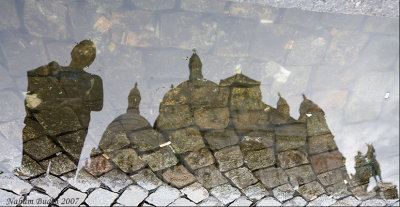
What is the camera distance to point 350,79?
202cm

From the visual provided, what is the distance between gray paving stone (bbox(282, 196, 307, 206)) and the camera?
92.8 inches

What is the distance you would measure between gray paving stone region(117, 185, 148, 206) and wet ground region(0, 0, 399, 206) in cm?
1

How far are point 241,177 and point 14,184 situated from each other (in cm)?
→ 196

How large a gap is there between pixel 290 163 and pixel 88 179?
1820 millimetres

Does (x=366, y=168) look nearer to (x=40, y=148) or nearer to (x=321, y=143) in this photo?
(x=321, y=143)

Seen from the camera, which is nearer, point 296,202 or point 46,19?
point 46,19

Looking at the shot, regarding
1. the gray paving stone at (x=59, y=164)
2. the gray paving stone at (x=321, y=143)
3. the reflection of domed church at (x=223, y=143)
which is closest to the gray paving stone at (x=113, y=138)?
the reflection of domed church at (x=223, y=143)

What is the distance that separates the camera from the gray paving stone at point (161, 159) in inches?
79.4

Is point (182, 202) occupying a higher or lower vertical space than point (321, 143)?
lower

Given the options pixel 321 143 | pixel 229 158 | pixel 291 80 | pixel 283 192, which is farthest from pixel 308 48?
pixel 283 192

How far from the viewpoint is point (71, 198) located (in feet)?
6.81

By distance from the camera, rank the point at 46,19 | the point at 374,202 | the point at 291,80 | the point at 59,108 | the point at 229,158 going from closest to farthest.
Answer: the point at 46,19 < the point at 59,108 < the point at 291,80 < the point at 229,158 < the point at 374,202

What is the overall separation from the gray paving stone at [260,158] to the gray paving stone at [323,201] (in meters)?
0.70

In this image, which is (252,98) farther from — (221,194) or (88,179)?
(88,179)
